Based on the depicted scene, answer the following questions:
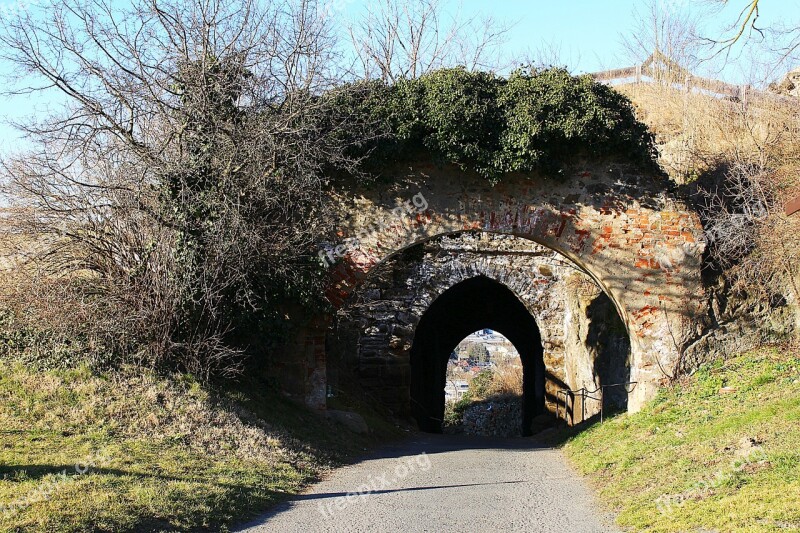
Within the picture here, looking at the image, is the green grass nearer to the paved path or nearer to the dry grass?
the paved path

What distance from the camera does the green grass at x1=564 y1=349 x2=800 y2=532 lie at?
5664 mm

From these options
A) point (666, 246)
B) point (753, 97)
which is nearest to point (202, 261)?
point (666, 246)

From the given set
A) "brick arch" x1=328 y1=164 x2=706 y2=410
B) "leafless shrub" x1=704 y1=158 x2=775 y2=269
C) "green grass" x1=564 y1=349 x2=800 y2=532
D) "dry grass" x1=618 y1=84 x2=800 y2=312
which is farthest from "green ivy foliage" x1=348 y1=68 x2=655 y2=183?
"green grass" x1=564 y1=349 x2=800 y2=532

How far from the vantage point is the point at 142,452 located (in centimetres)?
747

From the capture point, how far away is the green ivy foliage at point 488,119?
36.2ft

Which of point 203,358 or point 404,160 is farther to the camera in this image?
point 404,160

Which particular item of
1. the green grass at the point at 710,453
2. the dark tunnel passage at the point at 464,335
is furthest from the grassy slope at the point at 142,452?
the dark tunnel passage at the point at 464,335

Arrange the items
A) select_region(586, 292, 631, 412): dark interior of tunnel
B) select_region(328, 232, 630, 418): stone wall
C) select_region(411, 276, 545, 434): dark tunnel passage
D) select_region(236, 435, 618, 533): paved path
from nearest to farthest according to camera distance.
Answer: select_region(236, 435, 618, 533): paved path, select_region(586, 292, 631, 412): dark interior of tunnel, select_region(328, 232, 630, 418): stone wall, select_region(411, 276, 545, 434): dark tunnel passage

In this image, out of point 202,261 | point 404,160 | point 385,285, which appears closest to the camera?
point 202,261

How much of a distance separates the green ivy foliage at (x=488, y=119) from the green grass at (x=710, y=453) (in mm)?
3735

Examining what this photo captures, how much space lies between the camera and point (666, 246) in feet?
38.2

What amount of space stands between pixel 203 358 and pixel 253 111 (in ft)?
11.0

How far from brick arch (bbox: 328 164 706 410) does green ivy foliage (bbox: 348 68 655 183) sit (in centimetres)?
41

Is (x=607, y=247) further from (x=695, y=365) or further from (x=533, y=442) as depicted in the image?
(x=533, y=442)
